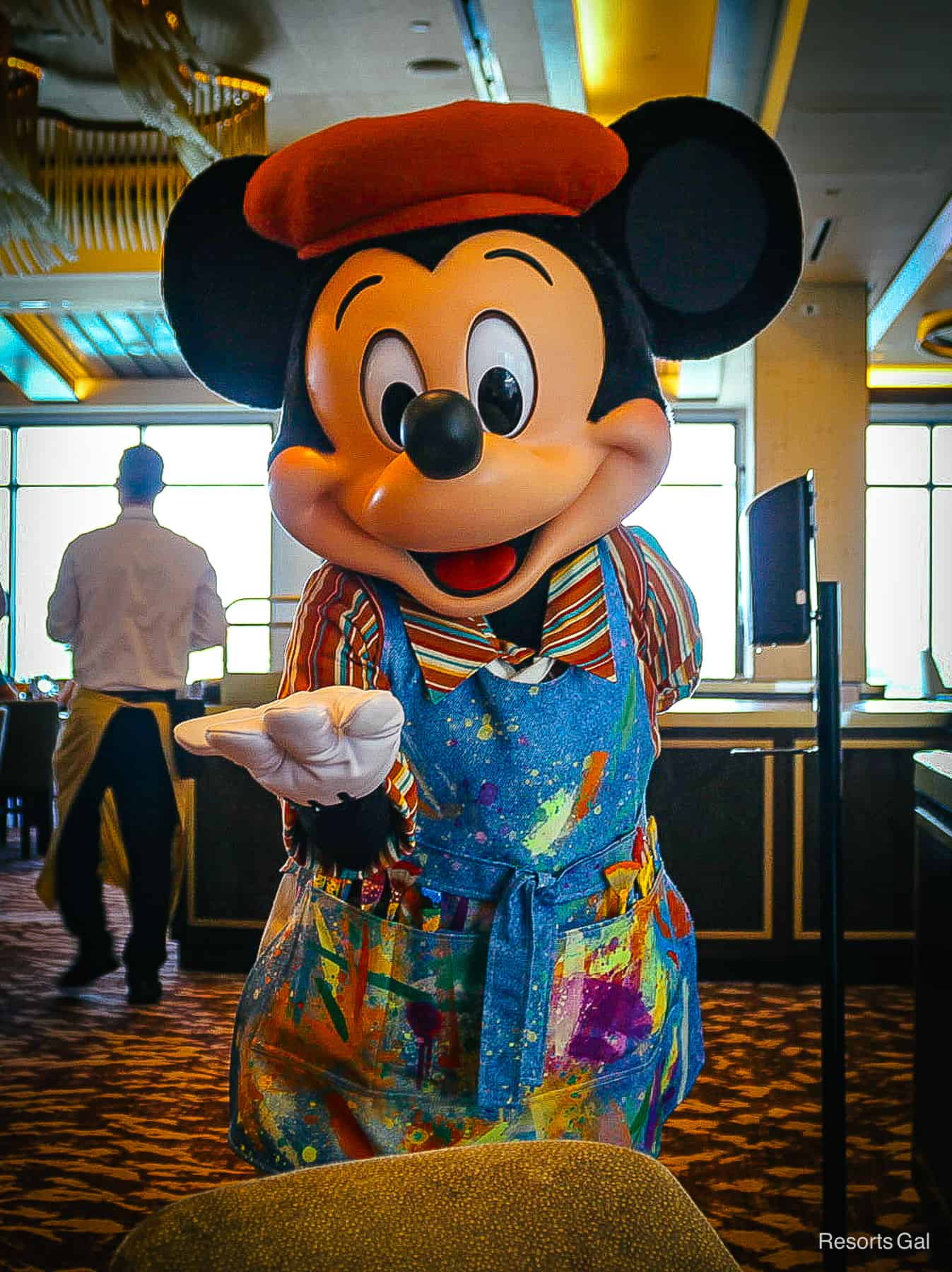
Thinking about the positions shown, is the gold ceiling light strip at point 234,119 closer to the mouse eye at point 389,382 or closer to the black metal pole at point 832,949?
the black metal pole at point 832,949

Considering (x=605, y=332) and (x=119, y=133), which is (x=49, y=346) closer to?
(x=119, y=133)

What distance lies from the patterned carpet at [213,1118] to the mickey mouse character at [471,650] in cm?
118

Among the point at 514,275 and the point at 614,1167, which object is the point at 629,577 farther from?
the point at 614,1167

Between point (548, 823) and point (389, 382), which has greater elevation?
point (389, 382)

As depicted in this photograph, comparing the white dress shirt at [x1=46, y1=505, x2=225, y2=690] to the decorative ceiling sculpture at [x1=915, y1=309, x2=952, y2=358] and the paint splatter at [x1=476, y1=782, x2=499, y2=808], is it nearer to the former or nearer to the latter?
the paint splatter at [x1=476, y1=782, x2=499, y2=808]

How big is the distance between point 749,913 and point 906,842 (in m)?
0.51

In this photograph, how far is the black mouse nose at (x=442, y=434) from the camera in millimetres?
1064

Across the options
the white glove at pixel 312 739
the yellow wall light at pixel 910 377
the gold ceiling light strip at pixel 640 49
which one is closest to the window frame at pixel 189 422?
the yellow wall light at pixel 910 377

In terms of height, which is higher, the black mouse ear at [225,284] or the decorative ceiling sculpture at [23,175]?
the decorative ceiling sculpture at [23,175]

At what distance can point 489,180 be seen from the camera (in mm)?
1186

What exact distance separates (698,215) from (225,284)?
20.5 inches

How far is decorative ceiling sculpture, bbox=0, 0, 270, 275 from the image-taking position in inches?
122

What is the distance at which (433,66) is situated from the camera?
5.78 m

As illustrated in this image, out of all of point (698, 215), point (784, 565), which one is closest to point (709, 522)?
point (784, 565)
